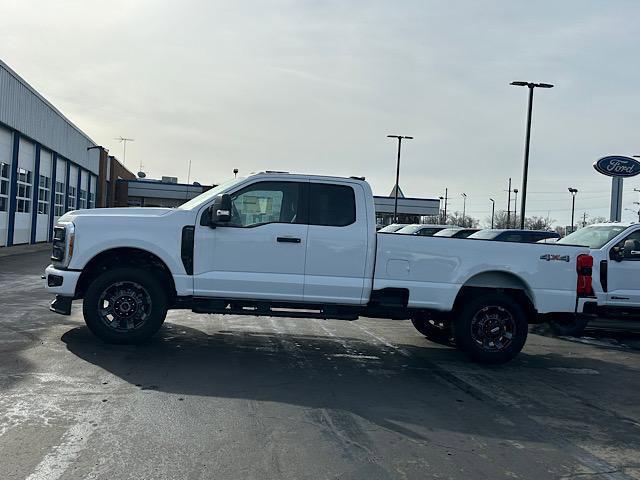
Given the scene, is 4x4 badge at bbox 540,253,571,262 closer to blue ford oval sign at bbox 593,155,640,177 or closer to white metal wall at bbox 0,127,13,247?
blue ford oval sign at bbox 593,155,640,177

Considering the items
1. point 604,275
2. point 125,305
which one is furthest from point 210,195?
point 604,275

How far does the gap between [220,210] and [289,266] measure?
114 cm

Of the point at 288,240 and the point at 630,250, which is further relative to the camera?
the point at 630,250

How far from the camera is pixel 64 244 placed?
8391mm

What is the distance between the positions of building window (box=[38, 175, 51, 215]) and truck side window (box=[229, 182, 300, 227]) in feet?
96.9

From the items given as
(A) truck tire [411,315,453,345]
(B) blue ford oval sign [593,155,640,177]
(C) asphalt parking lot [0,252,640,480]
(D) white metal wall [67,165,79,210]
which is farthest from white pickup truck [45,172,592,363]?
(D) white metal wall [67,165,79,210]

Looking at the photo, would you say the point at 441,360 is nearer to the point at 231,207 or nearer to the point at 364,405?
the point at 364,405

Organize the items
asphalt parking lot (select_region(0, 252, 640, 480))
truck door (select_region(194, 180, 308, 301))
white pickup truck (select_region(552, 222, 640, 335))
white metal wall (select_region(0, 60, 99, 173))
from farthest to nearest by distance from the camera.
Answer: white metal wall (select_region(0, 60, 99, 173)) → white pickup truck (select_region(552, 222, 640, 335)) → truck door (select_region(194, 180, 308, 301)) → asphalt parking lot (select_region(0, 252, 640, 480))

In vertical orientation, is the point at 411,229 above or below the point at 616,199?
below

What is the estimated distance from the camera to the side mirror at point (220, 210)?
8109 mm

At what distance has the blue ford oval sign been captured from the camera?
72.5 ft

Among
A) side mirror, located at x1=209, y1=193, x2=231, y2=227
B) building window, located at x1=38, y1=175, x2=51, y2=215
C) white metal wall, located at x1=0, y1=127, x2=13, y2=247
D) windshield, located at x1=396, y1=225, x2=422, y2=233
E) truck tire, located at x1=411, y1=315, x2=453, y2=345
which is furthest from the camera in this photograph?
building window, located at x1=38, y1=175, x2=51, y2=215

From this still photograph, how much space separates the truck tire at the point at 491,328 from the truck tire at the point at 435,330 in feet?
4.26

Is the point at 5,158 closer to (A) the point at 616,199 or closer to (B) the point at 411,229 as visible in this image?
(B) the point at 411,229
